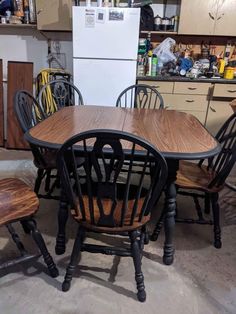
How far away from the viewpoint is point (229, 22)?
3217mm

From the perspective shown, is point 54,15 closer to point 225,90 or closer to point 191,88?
point 191,88

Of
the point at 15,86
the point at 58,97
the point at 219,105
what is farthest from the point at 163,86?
the point at 15,86

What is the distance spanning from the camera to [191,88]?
3264 millimetres

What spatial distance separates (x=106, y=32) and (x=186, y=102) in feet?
4.14

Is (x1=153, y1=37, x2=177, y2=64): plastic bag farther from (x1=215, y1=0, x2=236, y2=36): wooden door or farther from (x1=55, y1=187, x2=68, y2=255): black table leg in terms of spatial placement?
(x1=55, y1=187, x2=68, y2=255): black table leg

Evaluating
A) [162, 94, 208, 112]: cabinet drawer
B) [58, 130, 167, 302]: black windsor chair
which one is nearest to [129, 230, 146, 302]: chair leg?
[58, 130, 167, 302]: black windsor chair

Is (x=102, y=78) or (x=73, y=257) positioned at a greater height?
(x=102, y=78)

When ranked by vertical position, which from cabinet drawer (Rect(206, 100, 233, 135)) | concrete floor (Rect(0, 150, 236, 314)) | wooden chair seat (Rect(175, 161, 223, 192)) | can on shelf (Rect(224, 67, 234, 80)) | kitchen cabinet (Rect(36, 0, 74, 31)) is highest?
kitchen cabinet (Rect(36, 0, 74, 31))

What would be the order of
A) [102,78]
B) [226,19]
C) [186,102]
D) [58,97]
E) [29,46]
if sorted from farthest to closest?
[29,46], [186,102], [226,19], [102,78], [58,97]

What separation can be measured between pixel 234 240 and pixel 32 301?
1378 millimetres

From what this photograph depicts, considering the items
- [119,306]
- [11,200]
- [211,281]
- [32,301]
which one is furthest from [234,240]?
[11,200]

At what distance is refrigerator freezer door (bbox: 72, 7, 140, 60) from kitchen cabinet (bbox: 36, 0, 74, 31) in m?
0.46

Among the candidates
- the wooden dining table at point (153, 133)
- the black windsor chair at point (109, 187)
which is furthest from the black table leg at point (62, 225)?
the black windsor chair at point (109, 187)

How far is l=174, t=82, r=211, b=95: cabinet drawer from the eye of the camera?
128 inches
